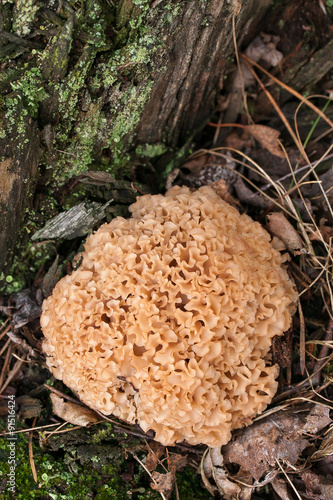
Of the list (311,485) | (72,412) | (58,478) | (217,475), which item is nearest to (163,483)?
(217,475)

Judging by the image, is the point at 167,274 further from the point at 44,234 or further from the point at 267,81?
the point at 267,81

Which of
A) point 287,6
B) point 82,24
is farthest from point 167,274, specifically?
point 287,6

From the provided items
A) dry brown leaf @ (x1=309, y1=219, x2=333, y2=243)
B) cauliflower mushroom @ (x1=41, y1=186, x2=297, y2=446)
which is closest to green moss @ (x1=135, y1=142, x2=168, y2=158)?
cauliflower mushroom @ (x1=41, y1=186, x2=297, y2=446)

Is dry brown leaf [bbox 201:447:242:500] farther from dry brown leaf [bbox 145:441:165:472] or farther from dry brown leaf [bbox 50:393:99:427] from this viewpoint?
dry brown leaf [bbox 50:393:99:427]

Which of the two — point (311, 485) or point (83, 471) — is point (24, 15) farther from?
point (311, 485)

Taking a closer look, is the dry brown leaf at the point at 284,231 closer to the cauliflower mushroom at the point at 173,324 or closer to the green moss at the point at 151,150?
the cauliflower mushroom at the point at 173,324

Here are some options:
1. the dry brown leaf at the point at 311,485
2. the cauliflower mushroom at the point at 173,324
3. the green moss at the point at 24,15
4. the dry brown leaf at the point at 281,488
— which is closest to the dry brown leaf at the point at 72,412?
the cauliflower mushroom at the point at 173,324
